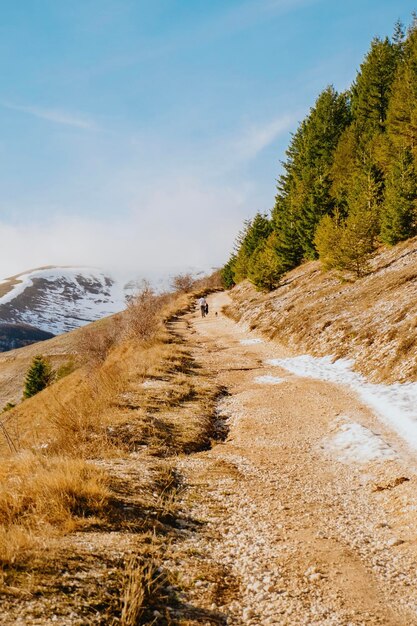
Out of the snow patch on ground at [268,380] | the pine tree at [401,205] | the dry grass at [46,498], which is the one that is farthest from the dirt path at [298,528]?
the pine tree at [401,205]

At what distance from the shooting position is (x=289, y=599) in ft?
13.0

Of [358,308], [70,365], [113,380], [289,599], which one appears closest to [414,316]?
[358,308]

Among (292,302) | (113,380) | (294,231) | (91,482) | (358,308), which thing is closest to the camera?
(91,482)

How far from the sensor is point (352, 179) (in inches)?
1422

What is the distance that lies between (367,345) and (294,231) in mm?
28488

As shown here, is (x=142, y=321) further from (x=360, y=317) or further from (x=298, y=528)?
(x=298, y=528)

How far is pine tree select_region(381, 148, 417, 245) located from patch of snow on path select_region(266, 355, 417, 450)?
595 inches

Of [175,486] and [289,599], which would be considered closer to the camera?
[289,599]

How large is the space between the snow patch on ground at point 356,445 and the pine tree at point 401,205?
21697 mm

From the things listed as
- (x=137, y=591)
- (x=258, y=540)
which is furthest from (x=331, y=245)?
(x=137, y=591)

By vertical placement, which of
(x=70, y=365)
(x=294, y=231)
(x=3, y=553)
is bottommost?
(x=70, y=365)

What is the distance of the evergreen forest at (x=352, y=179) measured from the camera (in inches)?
1056

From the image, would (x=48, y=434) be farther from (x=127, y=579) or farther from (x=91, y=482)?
(x=127, y=579)

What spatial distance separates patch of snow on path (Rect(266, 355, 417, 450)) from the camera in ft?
30.5
